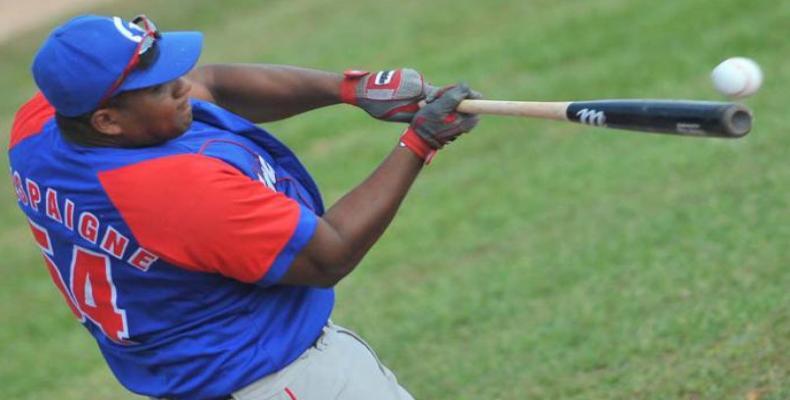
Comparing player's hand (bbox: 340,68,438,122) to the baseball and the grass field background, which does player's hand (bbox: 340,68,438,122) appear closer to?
the baseball

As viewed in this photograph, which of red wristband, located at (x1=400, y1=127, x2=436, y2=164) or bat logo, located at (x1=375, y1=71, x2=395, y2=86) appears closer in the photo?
red wristband, located at (x1=400, y1=127, x2=436, y2=164)

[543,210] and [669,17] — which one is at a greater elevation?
[669,17]

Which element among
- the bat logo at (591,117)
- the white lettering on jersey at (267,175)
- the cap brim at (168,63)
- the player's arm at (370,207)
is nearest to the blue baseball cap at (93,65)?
the cap brim at (168,63)

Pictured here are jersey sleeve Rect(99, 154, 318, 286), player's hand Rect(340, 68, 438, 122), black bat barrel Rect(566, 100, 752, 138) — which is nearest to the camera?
black bat barrel Rect(566, 100, 752, 138)

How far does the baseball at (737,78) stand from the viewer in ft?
11.4

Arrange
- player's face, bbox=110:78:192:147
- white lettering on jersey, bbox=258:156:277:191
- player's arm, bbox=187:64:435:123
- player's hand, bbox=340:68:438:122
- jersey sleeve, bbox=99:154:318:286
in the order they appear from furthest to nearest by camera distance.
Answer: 1. player's arm, bbox=187:64:435:123
2. player's hand, bbox=340:68:438:122
3. white lettering on jersey, bbox=258:156:277:191
4. player's face, bbox=110:78:192:147
5. jersey sleeve, bbox=99:154:318:286

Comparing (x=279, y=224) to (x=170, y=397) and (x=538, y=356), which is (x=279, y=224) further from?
(x=538, y=356)

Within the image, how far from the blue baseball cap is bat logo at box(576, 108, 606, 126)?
3.79 ft

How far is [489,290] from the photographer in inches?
293

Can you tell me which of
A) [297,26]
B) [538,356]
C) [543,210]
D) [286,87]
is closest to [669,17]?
[543,210]

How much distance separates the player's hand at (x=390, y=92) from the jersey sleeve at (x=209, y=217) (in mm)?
737

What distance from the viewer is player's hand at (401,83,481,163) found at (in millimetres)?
3625

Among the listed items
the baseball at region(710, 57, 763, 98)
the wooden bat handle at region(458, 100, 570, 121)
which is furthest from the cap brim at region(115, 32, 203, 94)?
the baseball at region(710, 57, 763, 98)

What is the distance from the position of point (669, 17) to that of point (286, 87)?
8.68 meters
